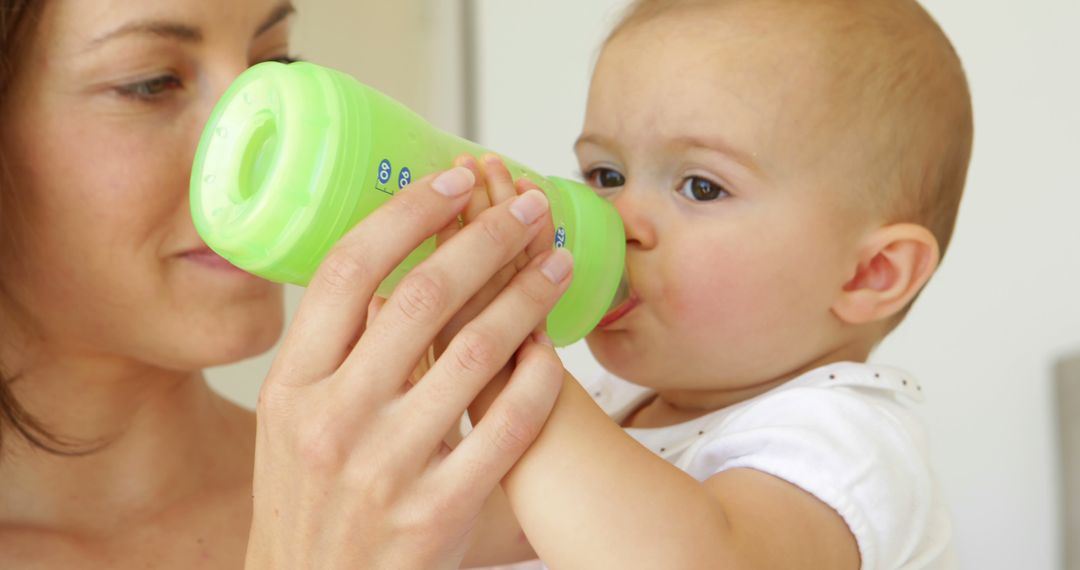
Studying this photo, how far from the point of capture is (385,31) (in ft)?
8.41

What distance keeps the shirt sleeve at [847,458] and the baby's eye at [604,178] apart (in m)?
0.25

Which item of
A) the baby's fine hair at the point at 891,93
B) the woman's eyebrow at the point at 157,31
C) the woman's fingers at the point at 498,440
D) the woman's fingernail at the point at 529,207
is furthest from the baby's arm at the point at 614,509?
the woman's eyebrow at the point at 157,31

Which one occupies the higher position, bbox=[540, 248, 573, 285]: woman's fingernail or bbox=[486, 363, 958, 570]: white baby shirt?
bbox=[540, 248, 573, 285]: woman's fingernail

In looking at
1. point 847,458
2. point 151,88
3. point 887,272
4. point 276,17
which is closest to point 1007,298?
point 887,272

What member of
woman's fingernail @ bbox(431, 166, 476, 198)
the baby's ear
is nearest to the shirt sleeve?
the baby's ear

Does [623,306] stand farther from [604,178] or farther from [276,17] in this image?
[276,17]

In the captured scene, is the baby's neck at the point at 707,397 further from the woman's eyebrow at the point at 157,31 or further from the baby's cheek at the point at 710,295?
the woman's eyebrow at the point at 157,31

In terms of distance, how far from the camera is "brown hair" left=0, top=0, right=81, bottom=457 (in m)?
1.02

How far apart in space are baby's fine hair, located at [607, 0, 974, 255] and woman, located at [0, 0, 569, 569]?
1.20 feet

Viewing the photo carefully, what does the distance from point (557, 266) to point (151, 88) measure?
18.2 inches

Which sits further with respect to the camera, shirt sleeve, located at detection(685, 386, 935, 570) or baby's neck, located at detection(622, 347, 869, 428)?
baby's neck, located at detection(622, 347, 869, 428)

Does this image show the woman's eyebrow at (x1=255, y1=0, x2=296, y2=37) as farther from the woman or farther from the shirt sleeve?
the shirt sleeve

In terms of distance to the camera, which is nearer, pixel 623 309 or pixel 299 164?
pixel 299 164

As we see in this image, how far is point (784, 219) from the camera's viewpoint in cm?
103
